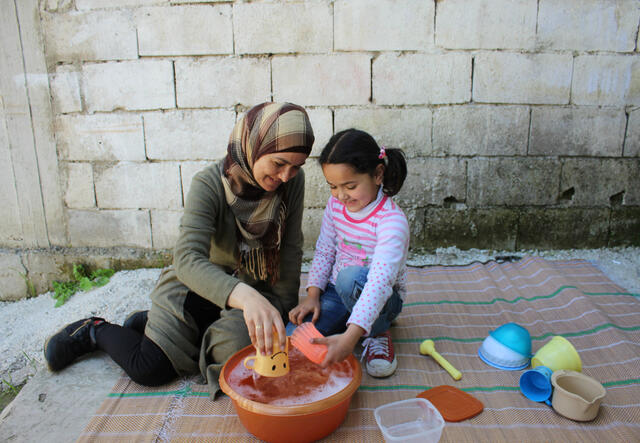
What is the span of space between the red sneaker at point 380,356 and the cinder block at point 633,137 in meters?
2.47

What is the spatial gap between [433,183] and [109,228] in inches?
97.1

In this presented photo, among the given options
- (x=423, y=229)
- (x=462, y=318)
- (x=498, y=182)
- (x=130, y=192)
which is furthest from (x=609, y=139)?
(x=130, y=192)

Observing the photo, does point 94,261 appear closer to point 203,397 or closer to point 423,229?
point 203,397

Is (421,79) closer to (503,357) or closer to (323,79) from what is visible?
(323,79)

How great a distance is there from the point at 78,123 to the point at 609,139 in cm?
385

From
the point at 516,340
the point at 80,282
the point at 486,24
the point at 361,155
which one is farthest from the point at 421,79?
the point at 80,282

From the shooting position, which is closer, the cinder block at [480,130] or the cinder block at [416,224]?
the cinder block at [480,130]

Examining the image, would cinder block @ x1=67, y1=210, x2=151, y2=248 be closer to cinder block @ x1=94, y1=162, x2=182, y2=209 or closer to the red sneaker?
cinder block @ x1=94, y1=162, x2=182, y2=209

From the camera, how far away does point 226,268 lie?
1939mm

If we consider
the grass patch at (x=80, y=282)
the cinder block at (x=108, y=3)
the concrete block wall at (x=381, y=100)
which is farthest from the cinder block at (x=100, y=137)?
the grass patch at (x=80, y=282)

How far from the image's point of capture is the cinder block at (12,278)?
10.2 ft

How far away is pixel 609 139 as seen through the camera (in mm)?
3035

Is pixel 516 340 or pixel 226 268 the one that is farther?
pixel 226 268

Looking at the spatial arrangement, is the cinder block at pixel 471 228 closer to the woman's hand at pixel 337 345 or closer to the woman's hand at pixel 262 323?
the woman's hand at pixel 337 345
